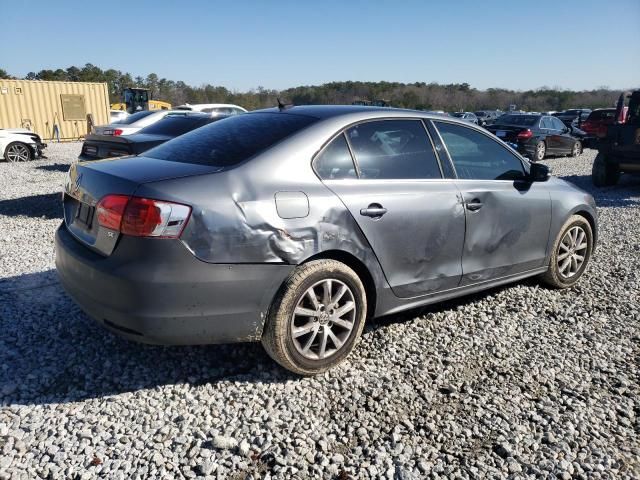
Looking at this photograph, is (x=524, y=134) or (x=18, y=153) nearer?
(x=18, y=153)

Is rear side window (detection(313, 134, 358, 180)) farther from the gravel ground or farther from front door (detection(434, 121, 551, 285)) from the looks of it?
the gravel ground

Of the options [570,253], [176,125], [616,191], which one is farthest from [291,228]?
[616,191]

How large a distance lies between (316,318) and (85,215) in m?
1.49

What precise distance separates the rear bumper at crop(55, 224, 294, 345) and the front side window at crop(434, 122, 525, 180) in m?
1.77

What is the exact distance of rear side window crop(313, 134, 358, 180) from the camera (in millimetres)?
3059

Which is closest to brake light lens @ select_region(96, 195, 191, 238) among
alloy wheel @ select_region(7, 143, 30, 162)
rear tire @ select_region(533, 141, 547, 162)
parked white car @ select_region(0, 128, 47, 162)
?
parked white car @ select_region(0, 128, 47, 162)

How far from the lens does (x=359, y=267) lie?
319cm

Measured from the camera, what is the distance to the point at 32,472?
2271 mm

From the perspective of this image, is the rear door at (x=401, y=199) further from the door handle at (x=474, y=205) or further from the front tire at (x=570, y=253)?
the front tire at (x=570, y=253)

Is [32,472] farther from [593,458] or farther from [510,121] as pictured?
[510,121]

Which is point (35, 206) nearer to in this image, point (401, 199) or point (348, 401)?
point (401, 199)

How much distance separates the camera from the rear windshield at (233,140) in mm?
3000

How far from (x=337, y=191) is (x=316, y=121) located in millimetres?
529

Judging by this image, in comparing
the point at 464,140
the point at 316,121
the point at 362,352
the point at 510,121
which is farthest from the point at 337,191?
the point at 510,121
